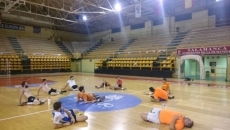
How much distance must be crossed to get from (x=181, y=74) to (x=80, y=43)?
64.1 ft

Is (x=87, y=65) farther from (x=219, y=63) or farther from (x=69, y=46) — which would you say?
(x=219, y=63)

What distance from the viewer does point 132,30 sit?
25.6 meters

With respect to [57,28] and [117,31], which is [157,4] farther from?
[57,28]

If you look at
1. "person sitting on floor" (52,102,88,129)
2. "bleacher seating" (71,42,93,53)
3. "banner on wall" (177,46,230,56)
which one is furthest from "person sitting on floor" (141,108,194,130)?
"bleacher seating" (71,42,93,53)

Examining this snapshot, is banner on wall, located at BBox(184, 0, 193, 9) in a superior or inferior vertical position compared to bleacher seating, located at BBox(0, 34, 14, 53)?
superior

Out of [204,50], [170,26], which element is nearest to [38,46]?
[170,26]

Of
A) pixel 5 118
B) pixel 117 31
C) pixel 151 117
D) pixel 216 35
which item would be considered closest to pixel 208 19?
pixel 216 35

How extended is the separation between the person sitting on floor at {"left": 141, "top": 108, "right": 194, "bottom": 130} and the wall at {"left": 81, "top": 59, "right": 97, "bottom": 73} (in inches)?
787

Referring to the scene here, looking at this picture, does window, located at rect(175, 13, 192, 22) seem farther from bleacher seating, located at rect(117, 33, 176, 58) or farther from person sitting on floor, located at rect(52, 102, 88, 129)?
person sitting on floor, located at rect(52, 102, 88, 129)

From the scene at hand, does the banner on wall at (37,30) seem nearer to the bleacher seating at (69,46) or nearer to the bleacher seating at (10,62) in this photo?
the bleacher seating at (69,46)

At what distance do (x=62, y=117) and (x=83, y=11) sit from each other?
1745 cm

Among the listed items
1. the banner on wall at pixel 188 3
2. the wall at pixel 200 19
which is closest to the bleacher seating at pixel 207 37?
the wall at pixel 200 19

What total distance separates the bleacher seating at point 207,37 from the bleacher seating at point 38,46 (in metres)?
17.2

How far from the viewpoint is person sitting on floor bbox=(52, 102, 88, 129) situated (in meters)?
4.05
